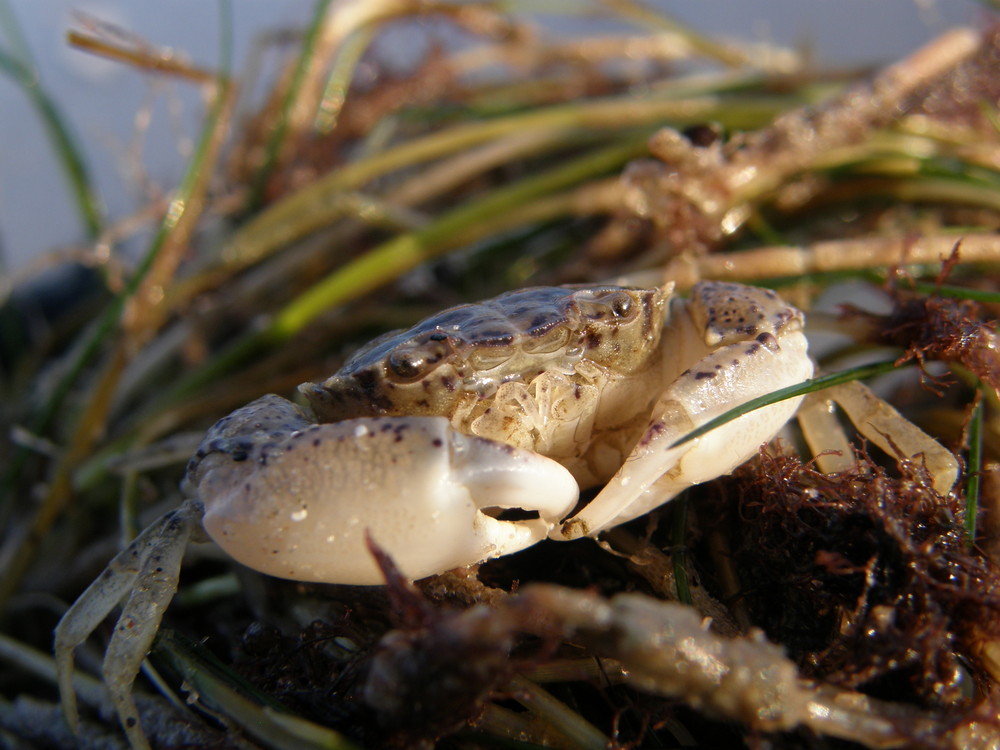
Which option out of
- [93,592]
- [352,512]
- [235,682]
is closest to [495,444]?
[352,512]

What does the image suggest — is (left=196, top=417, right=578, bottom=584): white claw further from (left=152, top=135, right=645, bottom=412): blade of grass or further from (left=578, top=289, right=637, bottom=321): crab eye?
(left=152, top=135, right=645, bottom=412): blade of grass

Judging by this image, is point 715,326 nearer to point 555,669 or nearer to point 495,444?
point 495,444

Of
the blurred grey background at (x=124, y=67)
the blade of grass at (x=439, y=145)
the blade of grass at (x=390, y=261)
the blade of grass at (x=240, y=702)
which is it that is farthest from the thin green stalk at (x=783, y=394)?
the blurred grey background at (x=124, y=67)

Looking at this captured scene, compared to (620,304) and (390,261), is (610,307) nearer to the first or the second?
(620,304)

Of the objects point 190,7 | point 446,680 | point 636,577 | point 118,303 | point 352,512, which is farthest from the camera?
point 190,7

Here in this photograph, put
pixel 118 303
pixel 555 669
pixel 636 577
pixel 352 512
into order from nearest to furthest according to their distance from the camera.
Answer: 1. pixel 352 512
2. pixel 555 669
3. pixel 636 577
4. pixel 118 303

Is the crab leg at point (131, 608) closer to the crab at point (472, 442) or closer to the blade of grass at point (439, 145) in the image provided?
the crab at point (472, 442)

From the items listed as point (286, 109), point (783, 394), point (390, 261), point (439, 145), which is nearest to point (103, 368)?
point (390, 261)
